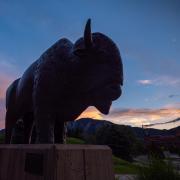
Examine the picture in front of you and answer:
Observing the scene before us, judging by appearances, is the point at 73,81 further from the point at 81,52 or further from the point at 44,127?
the point at 44,127

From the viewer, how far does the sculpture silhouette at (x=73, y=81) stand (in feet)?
8.87

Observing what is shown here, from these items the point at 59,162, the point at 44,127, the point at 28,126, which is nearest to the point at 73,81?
the point at 44,127

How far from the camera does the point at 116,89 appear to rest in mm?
2691

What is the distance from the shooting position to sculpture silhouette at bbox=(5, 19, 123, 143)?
Answer: 2.71 m

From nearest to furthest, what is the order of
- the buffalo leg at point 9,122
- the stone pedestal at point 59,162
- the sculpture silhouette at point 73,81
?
the stone pedestal at point 59,162 < the sculpture silhouette at point 73,81 < the buffalo leg at point 9,122

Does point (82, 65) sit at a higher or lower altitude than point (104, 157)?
higher

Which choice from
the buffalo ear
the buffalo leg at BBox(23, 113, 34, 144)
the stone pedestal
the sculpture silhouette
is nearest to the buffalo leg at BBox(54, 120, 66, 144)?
the sculpture silhouette

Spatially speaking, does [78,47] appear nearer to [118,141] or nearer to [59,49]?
[59,49]

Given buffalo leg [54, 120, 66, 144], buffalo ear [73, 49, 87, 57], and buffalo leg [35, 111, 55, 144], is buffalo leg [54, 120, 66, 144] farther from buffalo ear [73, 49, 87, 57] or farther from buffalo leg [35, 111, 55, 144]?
buffalo ear [73, 49, 87, 57]

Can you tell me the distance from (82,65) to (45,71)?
0.48 metres

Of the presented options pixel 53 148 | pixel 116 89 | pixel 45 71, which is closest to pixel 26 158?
pixel 53 148

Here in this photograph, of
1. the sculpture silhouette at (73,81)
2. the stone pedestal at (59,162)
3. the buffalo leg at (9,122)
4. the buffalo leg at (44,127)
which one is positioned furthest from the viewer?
the buffalo leg at (9,122)

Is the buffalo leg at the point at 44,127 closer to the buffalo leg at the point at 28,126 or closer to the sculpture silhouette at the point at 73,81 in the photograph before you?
the sculpture silhouette at the point at 73,81

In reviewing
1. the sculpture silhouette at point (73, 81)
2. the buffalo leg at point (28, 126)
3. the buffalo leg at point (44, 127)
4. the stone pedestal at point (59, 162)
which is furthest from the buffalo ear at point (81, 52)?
the buffalo leg at point (28, 126)
